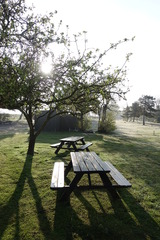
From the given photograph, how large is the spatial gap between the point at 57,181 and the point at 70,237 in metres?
1.14

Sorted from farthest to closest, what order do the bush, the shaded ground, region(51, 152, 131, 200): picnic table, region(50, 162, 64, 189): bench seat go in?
the bush
the shaded ground
region(51, 152, 131, 200): picnic table
region(50, 162, 64, 189): bench seat

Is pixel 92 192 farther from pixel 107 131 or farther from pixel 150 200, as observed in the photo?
pixel 107 131

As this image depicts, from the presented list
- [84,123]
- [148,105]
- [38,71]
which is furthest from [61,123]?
[148,105]

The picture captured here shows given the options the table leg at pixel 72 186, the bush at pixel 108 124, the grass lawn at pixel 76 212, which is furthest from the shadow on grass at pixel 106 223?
the bush at pixel 108 124

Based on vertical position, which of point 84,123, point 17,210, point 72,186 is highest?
point 84,123

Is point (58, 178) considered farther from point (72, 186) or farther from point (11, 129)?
point (11, 129)

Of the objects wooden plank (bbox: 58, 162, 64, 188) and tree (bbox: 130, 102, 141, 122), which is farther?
tree (bbox: 130, 102, 141, 122)

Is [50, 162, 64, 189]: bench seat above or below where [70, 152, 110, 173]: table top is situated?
below

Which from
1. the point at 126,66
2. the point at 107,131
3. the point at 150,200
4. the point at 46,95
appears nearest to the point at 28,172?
the point at 46,95

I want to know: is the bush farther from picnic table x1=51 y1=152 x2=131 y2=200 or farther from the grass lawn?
picnic table x1=51 y1=152 x2=131 y2=200

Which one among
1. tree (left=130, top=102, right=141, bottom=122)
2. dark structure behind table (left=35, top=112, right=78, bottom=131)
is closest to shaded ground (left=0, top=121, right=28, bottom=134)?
dark structure behind table (left=35, top=112, right=78, bottom=131)

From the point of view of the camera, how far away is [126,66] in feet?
18.5

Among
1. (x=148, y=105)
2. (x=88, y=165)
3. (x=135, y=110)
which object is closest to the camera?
(x=88, y=165)

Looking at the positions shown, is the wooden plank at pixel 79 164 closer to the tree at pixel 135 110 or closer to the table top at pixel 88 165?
the table top at pixel 88 165
